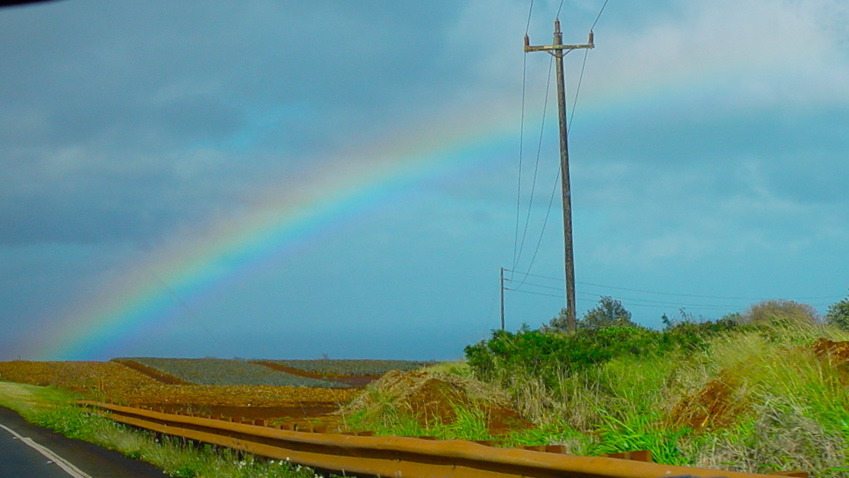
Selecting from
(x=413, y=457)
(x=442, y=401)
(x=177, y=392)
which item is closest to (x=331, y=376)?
(x=177, y=392)

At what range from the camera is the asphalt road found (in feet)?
44.7

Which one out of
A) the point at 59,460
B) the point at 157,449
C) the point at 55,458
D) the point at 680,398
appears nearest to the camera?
the point at 680,398

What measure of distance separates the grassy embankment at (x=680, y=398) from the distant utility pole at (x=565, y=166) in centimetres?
742

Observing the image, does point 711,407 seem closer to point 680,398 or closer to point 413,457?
point 680,398

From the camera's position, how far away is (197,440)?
14852 mm

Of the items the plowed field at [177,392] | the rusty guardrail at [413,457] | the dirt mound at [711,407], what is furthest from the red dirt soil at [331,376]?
the dirt mound at [711,407]

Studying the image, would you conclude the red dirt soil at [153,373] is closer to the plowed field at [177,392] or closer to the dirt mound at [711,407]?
the plowed field at [177,392]

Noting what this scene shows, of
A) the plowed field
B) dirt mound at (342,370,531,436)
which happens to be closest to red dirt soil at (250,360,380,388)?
the plowed field

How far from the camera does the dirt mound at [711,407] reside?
10.6 meters

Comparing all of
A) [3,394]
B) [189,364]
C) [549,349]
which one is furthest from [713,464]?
[189,364]

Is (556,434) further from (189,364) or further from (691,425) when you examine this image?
(189,364)

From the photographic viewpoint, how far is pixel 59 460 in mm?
15344

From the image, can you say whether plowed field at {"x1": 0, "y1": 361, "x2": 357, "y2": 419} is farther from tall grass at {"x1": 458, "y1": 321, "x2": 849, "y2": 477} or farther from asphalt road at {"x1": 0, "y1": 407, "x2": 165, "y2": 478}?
tall grass at {"x1": 458, "y1": 321, "x2": 849, "y2": 477}

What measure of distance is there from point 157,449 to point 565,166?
18343 millimetres
